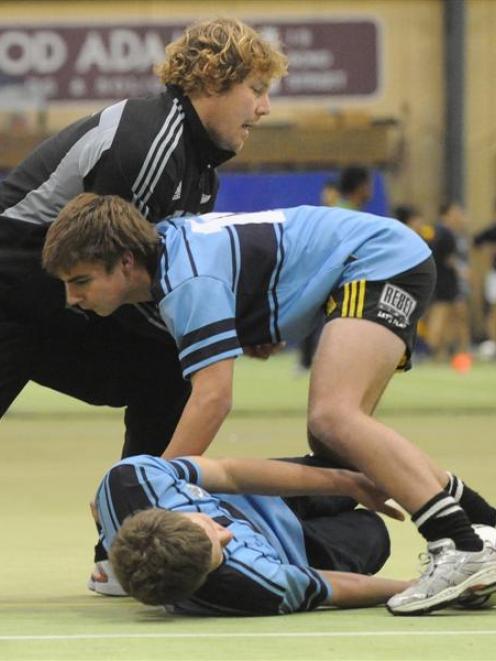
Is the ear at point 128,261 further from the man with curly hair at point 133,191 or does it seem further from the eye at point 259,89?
the eye at point 259,89

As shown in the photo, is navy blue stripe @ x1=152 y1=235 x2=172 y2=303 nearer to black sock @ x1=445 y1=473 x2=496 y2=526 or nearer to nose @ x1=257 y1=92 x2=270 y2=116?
nose @ x1=257 y1=92 x2=270 y2=116

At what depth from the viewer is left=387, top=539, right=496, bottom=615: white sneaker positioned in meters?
5.04

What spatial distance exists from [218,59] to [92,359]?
43.1 inches

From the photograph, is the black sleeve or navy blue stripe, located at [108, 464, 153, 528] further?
the black sleeve

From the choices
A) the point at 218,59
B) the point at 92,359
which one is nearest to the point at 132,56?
the point at 92,359

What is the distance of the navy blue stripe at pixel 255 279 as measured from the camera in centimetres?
527

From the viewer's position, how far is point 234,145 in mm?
5805

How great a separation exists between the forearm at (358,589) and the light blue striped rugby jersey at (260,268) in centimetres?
71

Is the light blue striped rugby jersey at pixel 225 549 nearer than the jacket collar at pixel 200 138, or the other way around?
the light blue striped rugby jersey at pixel 225 549

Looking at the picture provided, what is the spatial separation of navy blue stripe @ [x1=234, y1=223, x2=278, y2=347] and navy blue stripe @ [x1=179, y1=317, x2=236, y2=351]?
0.19m

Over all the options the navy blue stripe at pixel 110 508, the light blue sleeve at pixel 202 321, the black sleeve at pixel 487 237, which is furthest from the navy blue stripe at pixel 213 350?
the black sleeve at pixel 487 237

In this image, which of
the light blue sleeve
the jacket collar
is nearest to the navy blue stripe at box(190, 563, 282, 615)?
the light blue sleeve

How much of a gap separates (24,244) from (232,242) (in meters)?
0.93

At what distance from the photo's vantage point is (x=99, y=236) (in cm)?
517
